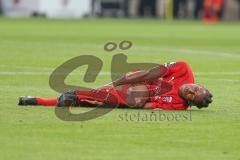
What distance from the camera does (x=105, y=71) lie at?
21219mm

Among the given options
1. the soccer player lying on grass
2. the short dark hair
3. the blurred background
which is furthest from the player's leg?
the blurred background

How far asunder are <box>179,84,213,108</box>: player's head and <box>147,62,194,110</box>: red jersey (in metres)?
0.20

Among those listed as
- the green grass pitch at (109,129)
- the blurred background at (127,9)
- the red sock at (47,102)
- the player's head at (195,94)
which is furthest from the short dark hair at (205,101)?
the blurred background at (127,9)

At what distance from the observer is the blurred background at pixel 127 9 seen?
62.1 metres

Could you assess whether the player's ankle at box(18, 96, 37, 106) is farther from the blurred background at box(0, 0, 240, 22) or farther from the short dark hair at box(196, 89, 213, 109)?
the blurred background at box(0, 0, 240, 22)

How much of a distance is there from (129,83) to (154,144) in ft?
9.93

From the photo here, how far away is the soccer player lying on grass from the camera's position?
13.8 metres

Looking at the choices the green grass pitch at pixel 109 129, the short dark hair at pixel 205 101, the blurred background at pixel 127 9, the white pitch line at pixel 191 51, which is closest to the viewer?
the green grass pitch at pixel 109 129

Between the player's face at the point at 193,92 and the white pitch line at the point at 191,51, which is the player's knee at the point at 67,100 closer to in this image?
the player's face at the point at 193,92

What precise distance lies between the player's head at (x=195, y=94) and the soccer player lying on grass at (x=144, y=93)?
0.09 meters

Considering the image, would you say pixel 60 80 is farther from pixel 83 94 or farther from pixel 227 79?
pixel 83 94

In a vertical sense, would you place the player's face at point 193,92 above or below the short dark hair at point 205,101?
above

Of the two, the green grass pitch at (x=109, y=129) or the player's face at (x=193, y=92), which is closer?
the green grass pitch at (x=109, y=129)

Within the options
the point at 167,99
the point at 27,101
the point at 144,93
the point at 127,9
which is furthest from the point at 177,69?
the point at 127,9
